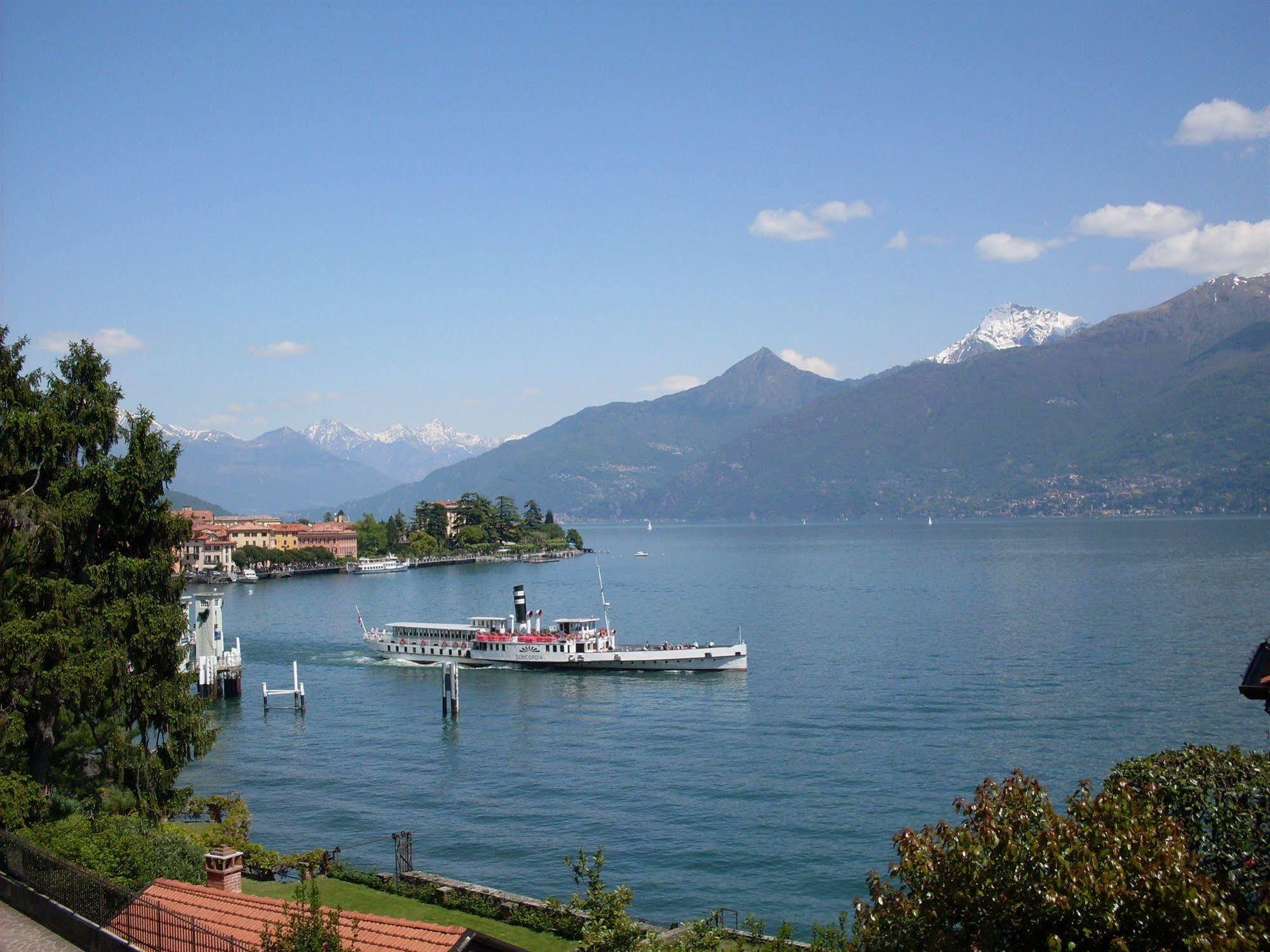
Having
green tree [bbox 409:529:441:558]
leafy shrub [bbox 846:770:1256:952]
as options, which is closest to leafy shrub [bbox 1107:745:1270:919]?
leafy shrub [bbox 846:770:1256:952]

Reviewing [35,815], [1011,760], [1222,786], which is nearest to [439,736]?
[1011,760]

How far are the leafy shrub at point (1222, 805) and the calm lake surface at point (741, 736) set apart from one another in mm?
13708

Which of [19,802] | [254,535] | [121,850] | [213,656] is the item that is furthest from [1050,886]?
[254,535]

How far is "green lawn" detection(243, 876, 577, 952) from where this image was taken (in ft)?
76.8

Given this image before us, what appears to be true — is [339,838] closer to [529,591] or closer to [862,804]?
[862,804]

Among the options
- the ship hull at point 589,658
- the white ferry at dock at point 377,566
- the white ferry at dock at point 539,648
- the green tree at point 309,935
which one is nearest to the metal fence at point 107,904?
the green tree at point 309,935

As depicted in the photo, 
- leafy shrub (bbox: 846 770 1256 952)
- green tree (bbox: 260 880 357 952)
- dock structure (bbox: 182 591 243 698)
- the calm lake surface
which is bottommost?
the calm lake surface

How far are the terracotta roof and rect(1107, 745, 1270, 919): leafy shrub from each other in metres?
9.45

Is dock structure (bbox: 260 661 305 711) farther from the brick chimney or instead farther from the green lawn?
the brick chimney

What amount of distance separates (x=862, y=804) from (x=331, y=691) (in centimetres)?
3600

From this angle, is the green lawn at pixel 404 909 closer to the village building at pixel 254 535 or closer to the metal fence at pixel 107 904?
the metal fence at pixel 107 904

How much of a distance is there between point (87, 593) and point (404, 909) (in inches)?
402

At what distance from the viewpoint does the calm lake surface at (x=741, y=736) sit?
32875 millimetres

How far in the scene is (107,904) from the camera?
56.5ft
